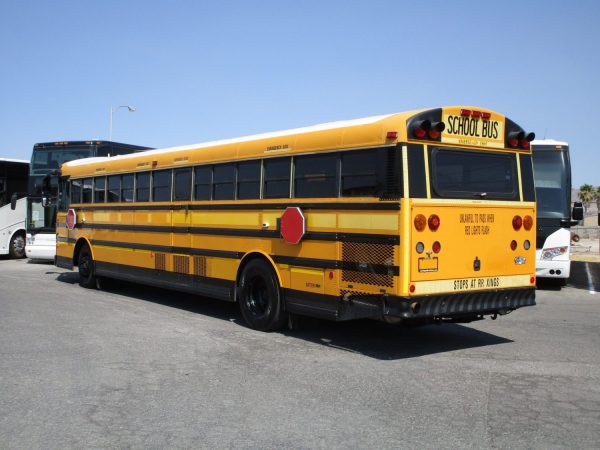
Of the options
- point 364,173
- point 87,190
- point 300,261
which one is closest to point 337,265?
point 300,261

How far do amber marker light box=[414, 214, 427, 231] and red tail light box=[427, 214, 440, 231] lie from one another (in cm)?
7

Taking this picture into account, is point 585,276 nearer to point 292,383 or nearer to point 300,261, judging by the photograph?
point 300,261

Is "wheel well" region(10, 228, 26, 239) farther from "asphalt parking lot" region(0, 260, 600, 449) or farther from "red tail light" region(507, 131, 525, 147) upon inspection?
"red tail light" region(507, 131, 525, 147)

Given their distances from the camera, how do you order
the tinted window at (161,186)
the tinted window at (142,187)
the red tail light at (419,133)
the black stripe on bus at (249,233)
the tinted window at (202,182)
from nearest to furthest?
the red tail light at (419,133), the black stripe on bus at (249,233), the tinted window at (202,182), the tinted window at (161,186), the tinted window at (142,187)

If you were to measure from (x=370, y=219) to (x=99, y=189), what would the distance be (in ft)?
25.0

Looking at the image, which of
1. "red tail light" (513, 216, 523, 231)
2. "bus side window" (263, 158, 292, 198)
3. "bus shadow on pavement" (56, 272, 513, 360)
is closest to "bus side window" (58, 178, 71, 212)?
"bus shadow on pavement" (56, 272, 513, 360)

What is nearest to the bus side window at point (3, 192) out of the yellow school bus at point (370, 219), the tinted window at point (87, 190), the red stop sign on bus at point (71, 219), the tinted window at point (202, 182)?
the red stop sign on bus at point (71, 219)

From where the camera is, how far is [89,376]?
640 cm

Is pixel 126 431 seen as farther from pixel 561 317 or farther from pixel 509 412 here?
pixel 561 317

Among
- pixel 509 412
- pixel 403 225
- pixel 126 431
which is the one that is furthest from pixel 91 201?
pixel 509 412

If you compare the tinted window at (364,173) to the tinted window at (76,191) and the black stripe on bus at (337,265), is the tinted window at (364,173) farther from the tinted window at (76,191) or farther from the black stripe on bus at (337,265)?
the tinted window at (76,191)

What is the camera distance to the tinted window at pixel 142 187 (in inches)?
455

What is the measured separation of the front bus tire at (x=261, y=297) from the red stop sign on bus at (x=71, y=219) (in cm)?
615

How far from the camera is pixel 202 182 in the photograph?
33.2 ft
